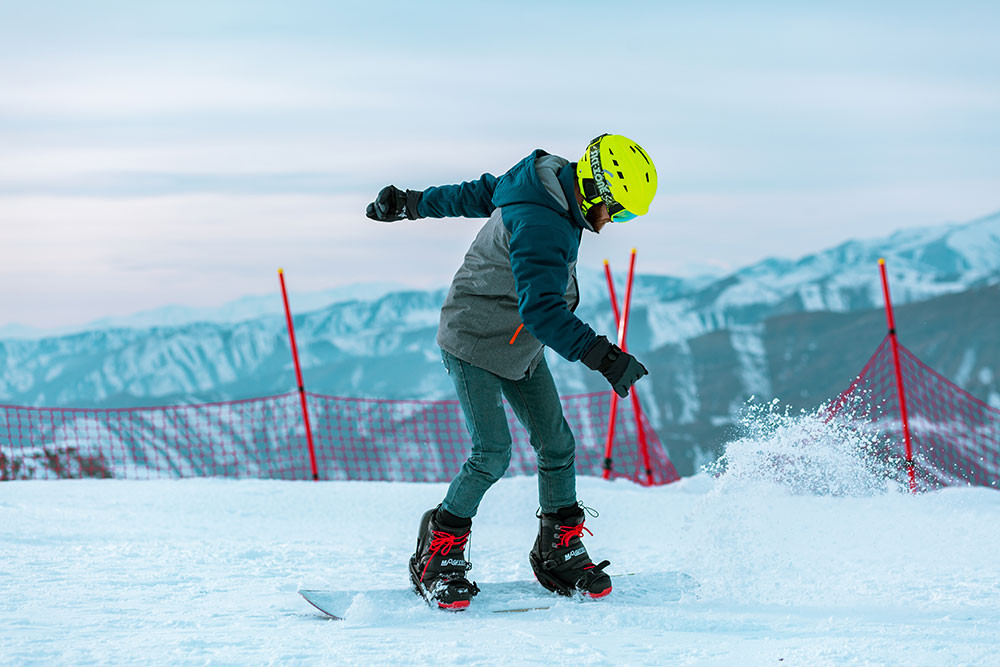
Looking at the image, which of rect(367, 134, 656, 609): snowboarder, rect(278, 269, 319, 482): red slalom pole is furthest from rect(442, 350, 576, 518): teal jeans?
rect(278, 269, 319, 482): red slalom pole

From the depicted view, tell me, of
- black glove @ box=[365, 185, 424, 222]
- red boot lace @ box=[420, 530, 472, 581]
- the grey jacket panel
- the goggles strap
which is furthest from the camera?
black glove @ box=[365, 185, 424, 222]

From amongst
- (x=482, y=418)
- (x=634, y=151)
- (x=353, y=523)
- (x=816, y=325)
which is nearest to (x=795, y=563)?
(x=482, y=418)

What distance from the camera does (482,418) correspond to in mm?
3166

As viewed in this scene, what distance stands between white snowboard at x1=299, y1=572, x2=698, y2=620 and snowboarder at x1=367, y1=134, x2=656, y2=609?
2.5 inches

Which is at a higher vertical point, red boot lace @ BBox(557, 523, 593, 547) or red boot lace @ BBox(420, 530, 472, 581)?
red boot lace @ BBox(420, 530, 472, 581)

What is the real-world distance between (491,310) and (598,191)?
0.53 metres

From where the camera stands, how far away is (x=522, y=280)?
286 cm

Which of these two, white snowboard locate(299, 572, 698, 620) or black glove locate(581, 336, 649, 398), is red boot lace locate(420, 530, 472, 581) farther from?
black glove locate(581, 336, 649, 398)

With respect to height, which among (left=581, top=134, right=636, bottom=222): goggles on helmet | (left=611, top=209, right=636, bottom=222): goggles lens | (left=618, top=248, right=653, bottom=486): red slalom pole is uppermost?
(left=581, top=134, right=636, bottom=222): goggles on helmet

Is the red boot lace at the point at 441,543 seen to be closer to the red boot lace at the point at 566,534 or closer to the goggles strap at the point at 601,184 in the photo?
the red boot lace at the point at 566,534

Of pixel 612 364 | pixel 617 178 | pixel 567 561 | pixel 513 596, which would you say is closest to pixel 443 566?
pixel 513 596

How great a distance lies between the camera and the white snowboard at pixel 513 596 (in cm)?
306

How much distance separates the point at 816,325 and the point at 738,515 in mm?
203633

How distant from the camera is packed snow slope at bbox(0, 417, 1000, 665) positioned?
2611 mm
